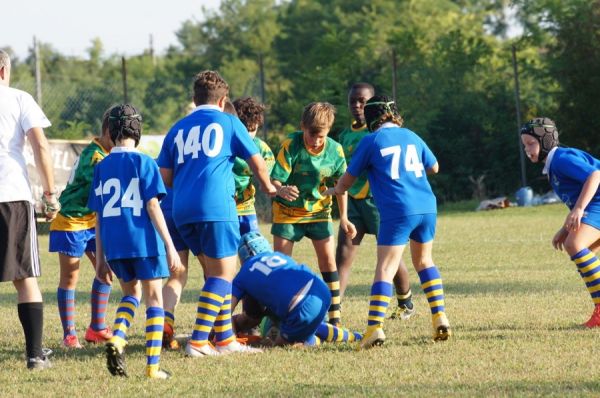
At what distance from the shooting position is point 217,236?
6.90 m

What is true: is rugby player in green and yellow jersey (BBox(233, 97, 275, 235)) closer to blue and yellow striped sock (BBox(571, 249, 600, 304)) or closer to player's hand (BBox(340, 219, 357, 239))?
player's hand (BBox(340, 219, 357, 239))

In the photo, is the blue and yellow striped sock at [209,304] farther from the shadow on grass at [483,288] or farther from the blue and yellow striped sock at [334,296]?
the shadow on grass at [483,288]

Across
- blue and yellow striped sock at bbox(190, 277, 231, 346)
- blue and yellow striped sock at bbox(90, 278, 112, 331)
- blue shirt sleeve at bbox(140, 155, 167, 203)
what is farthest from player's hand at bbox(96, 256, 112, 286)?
blue shirt sleeve at bbox(140, 155, 167, 203)

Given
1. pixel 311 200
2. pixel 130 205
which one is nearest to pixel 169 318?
pixel 130 205

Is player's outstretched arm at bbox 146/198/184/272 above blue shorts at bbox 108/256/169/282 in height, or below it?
above

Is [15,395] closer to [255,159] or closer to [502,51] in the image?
[255,159]

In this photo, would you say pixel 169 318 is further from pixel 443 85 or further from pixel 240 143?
pixel 443 85

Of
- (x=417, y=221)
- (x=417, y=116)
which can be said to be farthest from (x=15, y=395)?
(x=417, y=116)

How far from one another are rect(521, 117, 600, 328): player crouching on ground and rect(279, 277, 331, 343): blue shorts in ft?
6.06

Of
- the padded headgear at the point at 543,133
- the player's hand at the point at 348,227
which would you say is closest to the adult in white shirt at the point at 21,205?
the player's hand at the point at 348,227

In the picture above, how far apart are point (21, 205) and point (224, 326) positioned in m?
1.53

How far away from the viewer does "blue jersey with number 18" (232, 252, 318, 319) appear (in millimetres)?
A: 7270

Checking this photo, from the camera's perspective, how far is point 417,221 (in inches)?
291

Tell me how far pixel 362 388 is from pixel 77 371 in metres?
1.87
